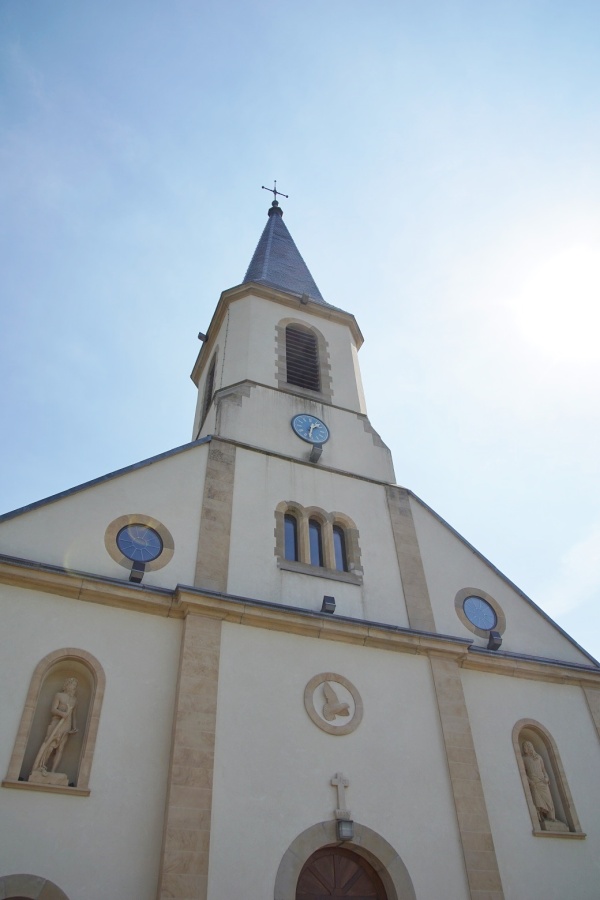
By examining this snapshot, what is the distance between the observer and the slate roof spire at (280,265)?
22109 mm

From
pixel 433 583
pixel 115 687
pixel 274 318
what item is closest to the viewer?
pixel 115 687

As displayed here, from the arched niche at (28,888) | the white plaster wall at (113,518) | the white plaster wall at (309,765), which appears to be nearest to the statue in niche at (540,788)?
the white plaster wall at (309,765)

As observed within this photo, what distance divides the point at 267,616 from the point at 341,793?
293cm

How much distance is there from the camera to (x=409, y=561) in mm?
14148

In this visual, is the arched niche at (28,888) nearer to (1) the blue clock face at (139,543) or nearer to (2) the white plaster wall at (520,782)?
(1) the blue clock face at (139,543)

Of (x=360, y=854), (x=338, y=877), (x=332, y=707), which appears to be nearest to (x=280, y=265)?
(x=332, y=707)

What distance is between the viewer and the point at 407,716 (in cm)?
1164

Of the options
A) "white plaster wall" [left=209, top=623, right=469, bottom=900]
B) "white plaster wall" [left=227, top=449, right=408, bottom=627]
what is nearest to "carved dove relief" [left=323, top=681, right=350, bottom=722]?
"white plaster wall" [left=209, top=623, right=469, bottom=900]

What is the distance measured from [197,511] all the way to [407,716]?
17.3 feet

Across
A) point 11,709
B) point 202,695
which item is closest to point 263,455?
point 202,695

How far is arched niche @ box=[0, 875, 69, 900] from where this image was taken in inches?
318

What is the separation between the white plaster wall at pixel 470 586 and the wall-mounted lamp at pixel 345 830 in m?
4.52

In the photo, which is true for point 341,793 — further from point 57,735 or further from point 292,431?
point 292,431

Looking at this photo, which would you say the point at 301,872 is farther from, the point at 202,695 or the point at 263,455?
the point at 263,455
